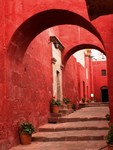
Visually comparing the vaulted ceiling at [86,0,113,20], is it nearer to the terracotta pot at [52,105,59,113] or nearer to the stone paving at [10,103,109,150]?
the stone paving at [10,103,109,150]

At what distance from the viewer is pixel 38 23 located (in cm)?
816

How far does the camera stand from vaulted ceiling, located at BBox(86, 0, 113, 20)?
284 centimetres

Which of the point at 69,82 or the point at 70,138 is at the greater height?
the point at 69,82

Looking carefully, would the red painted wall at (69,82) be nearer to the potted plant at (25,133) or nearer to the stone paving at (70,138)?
the stone paving at (70,138)

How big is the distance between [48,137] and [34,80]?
2.25 meters

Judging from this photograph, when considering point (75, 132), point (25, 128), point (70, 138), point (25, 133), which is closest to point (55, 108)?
point (75, 132)

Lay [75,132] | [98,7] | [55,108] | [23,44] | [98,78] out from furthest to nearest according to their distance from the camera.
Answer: [98,78], [55,108], [75,132], [23,44], [98,7]

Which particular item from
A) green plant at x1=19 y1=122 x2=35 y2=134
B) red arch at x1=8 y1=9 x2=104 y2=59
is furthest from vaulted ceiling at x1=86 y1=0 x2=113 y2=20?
green plant at x1=19 y1=122 x2=35 y2=134

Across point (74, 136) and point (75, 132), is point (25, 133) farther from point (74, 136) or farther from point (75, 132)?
point (75, 132)

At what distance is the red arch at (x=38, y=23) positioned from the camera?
771 centimetres

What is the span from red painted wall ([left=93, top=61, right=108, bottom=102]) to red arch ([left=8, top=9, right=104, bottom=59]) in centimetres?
2705

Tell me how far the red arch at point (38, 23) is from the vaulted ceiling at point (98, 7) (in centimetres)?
459

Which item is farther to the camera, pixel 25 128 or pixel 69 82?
pixel 69 82

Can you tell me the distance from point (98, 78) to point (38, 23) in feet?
91.6
